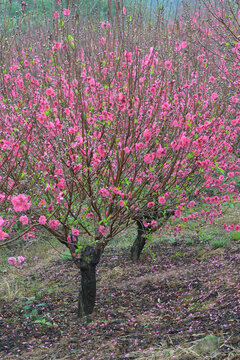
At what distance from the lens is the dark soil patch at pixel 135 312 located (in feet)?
14.2

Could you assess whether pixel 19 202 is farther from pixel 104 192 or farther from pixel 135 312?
pixel 135 312

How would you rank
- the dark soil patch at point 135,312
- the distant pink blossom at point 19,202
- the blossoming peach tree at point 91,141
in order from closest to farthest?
1. the distant pink blossom at point 19,202
2. the dark soil patch at point 135,312
3. the blossoming peach tree at point 91,141

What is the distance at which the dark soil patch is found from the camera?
434 cm

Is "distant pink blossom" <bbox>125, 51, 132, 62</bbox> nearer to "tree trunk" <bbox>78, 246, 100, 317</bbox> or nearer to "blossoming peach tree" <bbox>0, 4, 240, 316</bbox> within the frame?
"blossoming peach tree" <bbox>0, 4, 240, 316</bbox>

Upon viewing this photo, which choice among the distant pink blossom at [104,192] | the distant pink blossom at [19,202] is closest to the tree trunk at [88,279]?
the distant pink blossom at [104,192]

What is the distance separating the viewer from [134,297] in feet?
20.6

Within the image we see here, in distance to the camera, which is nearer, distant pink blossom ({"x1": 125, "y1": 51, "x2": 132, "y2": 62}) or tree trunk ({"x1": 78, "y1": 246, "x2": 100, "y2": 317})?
distant pink blossom ({"x1": 125, "y1": 51, "x2": 132, "y2": 62})

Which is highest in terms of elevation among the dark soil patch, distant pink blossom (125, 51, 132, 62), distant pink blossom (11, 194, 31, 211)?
distant pink blossom (125, 51, 132, 62)

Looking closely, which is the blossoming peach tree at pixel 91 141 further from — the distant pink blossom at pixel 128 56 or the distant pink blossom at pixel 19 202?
the distant pink blossom at pixel 19 202

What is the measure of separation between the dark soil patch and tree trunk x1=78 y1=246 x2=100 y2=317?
0.16m

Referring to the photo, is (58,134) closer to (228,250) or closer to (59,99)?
(59,99)

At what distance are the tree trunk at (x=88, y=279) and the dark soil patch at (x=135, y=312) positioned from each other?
16 cm

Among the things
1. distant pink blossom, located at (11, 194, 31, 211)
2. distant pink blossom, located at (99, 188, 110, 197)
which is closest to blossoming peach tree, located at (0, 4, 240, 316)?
distant pink blossom, located at (99, 188, 110, 197)

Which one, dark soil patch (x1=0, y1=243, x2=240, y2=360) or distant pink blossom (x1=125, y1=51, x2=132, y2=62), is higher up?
distant pink blossom (x1=125, y1=51, x2=132, y2=62)
